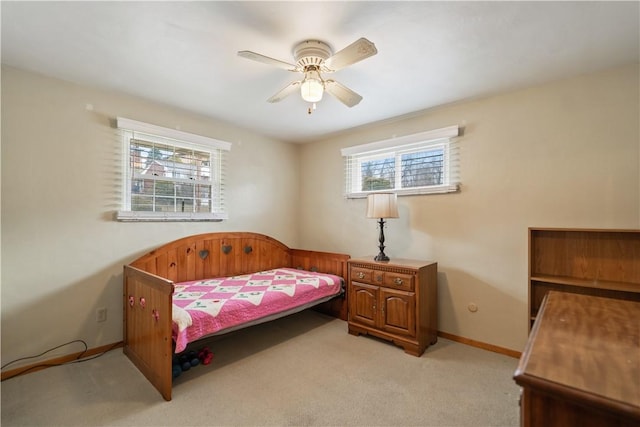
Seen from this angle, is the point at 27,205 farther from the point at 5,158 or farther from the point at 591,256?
the point at 591,256

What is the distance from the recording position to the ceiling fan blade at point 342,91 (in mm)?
2080

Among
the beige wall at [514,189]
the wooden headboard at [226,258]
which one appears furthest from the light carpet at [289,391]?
the wooden headboard at [226,258]

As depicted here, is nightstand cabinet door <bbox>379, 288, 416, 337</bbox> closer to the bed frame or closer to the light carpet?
the light carpet

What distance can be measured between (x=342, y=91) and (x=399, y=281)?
1.75 m

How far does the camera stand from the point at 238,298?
253cm

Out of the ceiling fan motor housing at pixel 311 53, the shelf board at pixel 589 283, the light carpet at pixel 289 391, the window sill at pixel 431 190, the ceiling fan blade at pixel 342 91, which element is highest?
the ceiling fan motor housing at pixel 311 53

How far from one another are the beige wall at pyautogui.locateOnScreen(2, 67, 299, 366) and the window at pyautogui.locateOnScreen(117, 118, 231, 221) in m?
0.11

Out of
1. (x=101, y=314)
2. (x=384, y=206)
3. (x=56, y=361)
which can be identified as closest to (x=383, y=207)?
(x=384, y=206)

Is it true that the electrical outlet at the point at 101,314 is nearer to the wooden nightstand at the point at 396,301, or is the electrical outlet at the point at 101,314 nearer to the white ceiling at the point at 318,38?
the white ceiling at the point at 318,38

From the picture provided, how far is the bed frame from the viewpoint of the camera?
2.01 metres

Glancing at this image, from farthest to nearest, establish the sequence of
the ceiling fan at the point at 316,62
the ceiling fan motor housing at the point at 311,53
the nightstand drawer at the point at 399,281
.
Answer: the nightstand drawer at the point at 399,281 < the ceiling fan motor housing at the point at 311,53 < the ceiling fan at the point at 316,62

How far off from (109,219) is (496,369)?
3595 mm

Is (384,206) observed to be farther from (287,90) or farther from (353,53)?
(353,53)

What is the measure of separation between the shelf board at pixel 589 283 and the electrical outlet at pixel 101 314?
3.65 meters
